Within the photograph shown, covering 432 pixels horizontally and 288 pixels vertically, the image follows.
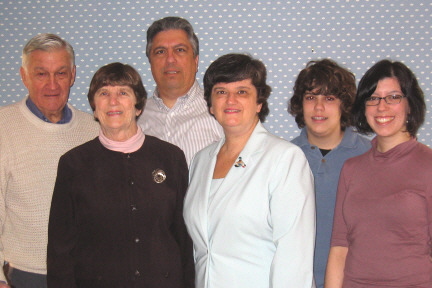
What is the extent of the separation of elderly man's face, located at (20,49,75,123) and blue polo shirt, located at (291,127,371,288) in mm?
1397

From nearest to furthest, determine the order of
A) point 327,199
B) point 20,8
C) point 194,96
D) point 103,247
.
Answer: point 103,247, point 327,199, point 194,96, point 20,8

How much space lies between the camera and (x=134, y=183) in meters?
2.00

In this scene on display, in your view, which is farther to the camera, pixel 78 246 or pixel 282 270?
pixel 78 246

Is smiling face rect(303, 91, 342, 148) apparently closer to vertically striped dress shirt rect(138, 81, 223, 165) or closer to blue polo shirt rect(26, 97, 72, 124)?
vertically striped dress shirt rect(138, 81, 223, 165)

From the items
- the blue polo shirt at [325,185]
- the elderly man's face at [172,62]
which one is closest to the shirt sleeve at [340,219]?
the blue polo shirt at [325,185]

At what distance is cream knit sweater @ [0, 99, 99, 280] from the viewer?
229 centimetres

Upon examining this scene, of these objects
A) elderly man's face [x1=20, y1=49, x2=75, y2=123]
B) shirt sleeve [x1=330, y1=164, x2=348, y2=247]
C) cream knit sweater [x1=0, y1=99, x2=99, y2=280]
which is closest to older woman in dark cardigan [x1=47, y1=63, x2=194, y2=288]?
cream knit sweater [x1=0, y1=99, x2=99, y2=280]

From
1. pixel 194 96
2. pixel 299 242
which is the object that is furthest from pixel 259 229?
pixel 194 96

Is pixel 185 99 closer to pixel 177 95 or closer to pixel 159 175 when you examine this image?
pixel 177 95

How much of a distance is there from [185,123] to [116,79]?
1.93ft

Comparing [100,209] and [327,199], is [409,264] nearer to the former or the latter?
[327,199]

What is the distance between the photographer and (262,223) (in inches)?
71.8

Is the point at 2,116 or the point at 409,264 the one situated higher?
the point at 2,116

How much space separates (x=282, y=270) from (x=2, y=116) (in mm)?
1673
